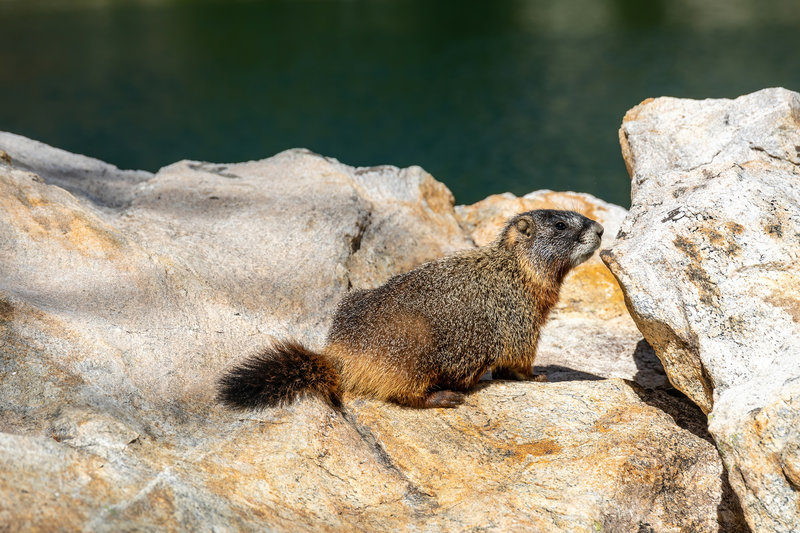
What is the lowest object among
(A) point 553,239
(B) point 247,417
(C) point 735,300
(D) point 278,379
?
(B) point 247,417

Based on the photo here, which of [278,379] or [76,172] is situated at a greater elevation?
[76,172]

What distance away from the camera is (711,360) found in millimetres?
3275

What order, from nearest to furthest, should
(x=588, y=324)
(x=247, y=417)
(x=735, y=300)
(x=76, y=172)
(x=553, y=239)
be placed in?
(x=735, y=300) → (x=247, y=417) → (x=553, y=239) → (x=588, y=324) → (x=76, y=172)

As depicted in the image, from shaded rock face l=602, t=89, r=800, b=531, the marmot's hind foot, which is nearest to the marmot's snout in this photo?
shaded rock face l=602, t=89, r=800, b=531

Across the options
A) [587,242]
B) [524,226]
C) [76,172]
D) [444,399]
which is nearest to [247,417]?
[444,399]

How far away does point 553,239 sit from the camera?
4.82 metres

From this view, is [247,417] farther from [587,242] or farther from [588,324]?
[588,324]

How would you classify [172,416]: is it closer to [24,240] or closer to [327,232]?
[24,240]

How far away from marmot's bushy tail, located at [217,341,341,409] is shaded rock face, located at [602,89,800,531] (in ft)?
5.20

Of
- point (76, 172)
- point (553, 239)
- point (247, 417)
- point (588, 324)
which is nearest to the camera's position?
point (247, 417)

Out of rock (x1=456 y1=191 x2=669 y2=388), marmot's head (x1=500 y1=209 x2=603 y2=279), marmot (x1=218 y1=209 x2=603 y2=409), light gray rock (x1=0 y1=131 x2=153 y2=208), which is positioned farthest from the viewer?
light gray rock (x1=0 y1=131 x2=153 y2=208)

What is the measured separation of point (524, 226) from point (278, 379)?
2015 millimetres

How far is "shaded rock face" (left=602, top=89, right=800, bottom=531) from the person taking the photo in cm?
279

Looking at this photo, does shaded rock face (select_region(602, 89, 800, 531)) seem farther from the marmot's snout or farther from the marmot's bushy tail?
the marmot's bushy tail
